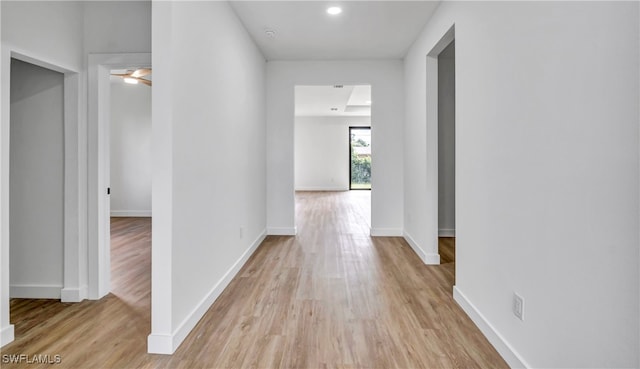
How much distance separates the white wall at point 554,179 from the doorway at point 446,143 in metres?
2.72

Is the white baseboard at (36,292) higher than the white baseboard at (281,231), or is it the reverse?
the white baseboard at (281,231)

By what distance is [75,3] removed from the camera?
2.68 m

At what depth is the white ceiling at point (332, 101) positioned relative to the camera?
7613mm

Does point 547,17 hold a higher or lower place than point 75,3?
lower

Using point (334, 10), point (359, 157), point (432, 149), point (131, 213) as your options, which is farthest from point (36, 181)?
point (359, 157)

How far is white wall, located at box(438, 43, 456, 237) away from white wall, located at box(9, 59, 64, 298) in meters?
4.51

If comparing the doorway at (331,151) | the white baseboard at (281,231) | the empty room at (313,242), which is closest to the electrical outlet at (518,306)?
the empty room at (313,242)

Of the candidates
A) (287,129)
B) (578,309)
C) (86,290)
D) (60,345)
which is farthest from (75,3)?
(578,309)

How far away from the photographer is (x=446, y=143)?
5.20 metres

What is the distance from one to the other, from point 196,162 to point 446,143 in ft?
12.9

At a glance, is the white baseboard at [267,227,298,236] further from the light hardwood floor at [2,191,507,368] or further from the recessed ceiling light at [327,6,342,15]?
the recessed ceiling light at [327,6,342,15]

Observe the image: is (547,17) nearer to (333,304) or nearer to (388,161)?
(333,304)

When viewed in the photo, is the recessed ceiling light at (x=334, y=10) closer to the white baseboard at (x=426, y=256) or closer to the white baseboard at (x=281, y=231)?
the white baseboard at (x=426, y=256)

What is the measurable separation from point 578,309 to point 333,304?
1.63 meters
